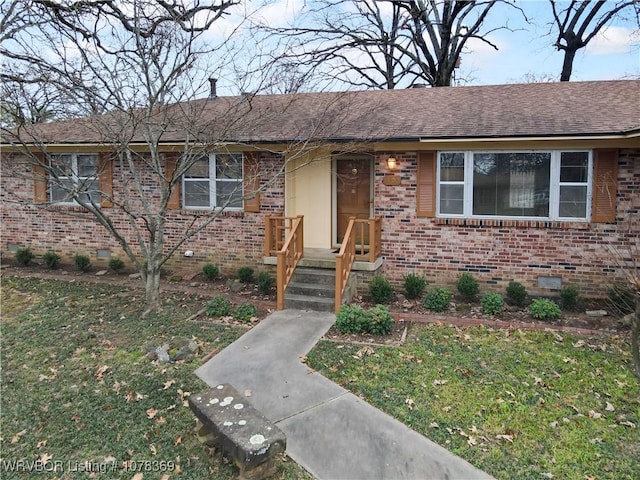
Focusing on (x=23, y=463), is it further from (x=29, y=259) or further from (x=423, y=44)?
(x=423, y=44)

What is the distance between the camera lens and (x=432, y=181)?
834cm

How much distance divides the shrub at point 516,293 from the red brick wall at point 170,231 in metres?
4.68

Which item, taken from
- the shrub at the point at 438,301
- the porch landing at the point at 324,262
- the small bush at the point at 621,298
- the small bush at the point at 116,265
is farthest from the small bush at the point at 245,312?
the small bush at the point at 621,298

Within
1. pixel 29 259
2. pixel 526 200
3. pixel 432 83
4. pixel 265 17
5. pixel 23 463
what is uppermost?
A: pixel 432 83

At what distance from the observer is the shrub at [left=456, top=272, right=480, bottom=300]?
7770 mm

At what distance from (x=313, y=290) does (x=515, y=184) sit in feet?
13.7

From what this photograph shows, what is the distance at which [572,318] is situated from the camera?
705 cm

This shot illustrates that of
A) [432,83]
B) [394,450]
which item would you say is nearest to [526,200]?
[394,450]

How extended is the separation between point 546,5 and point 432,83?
19.4 feet

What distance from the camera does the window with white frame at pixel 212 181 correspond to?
9.53 metres

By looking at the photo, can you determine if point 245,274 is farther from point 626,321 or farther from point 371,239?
point 626,321

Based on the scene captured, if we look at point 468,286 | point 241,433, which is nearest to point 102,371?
point 241,433

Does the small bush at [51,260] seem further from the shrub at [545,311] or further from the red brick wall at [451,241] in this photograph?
the shrub at [545,311]

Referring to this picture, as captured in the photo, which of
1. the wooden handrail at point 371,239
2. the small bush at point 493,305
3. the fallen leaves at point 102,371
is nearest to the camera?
the fallen leaves at point 102,371
